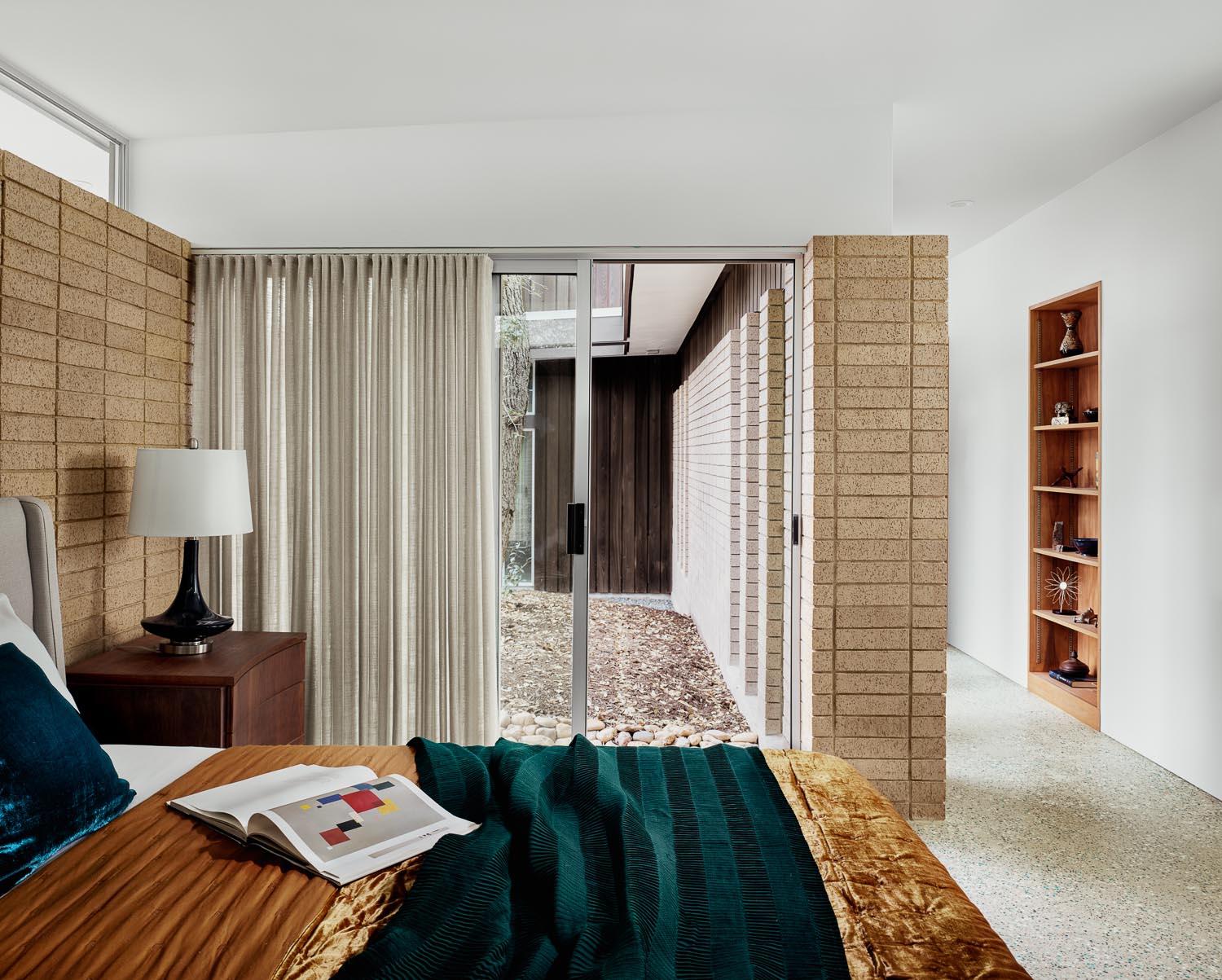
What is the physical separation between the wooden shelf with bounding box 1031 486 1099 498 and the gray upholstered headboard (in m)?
4.43

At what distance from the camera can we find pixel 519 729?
3.31 metres

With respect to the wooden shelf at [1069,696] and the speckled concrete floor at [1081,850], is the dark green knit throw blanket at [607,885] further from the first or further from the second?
the wooden shelf at [1069,696]

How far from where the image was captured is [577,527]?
325 cm

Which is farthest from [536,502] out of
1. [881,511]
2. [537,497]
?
[881,511]

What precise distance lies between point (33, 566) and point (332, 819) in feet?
4.64

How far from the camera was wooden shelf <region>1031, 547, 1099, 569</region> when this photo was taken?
13.2 feet

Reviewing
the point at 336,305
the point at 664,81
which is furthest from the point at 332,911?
the point at 664,81

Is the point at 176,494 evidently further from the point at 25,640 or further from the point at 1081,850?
the point at 1081,850

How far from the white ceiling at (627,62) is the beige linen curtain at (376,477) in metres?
0.65

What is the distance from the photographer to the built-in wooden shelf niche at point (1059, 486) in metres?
4.25

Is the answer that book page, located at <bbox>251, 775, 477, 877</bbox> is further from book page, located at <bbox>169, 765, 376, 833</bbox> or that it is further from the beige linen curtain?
the beige linen curtain

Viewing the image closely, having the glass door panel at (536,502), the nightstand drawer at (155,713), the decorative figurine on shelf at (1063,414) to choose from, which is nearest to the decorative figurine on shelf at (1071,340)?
the decorative figurine on shelf at (1063,414)

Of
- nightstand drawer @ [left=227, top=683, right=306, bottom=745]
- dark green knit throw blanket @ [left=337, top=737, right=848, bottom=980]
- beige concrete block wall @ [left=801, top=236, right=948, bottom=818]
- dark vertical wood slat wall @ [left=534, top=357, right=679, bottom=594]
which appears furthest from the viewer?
dark vertical wood slat wall @ [left=534, top=357, right=679, bottom=594]

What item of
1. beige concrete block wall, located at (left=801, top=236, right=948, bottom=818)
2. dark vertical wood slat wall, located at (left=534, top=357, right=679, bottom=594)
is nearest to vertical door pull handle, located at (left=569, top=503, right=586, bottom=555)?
beige concrete block wall, located at (left=801, top=236, right=948, bottom=818)
